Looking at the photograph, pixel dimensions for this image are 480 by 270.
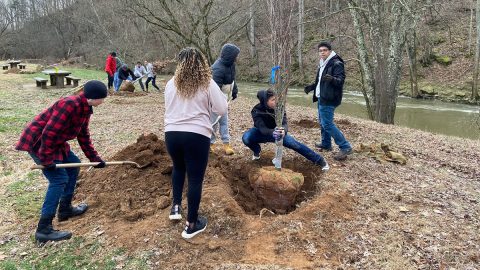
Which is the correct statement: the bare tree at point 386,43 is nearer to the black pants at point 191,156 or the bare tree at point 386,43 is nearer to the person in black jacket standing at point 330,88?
the person in black jacket standing at point 330,88

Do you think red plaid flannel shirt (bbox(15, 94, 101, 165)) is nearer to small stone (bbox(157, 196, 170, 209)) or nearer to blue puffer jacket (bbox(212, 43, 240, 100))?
small stone (bbox(157, 196, 170, 209))

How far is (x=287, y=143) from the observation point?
5227 millimetres

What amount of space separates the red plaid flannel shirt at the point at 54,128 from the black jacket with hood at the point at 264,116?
7.05ft

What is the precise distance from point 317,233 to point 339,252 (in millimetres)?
304

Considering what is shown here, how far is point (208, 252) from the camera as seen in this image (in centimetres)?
363

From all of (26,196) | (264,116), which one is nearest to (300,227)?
(264,116)

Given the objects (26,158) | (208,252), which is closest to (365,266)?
(208,252)

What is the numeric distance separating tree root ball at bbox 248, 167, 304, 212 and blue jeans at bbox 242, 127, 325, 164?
0.63m

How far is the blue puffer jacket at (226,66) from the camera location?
5.45 meters

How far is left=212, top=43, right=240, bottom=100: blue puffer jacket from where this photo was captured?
5.45 meters

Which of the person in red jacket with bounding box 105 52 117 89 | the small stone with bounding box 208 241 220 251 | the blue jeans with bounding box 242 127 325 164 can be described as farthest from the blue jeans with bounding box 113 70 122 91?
the small stone with bounding box 208 241 220 251

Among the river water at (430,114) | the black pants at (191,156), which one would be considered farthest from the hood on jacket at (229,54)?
the river water at (430,114)

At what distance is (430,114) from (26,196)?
1652cm

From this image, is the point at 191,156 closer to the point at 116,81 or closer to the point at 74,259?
the point at 74,259
